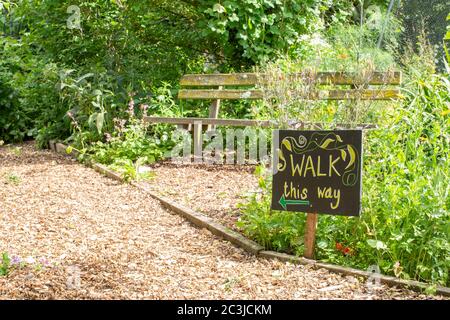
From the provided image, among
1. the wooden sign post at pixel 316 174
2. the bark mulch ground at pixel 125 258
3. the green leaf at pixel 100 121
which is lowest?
the bark mulch ground at pixel 125 258

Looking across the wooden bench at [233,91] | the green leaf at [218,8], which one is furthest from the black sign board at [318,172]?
the green leaf at [218,8]

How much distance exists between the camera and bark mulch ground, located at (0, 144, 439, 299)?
3.07m

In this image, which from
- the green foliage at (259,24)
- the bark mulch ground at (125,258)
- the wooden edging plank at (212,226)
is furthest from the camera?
the green foliage at (259,24)

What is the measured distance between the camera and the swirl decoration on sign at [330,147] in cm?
330

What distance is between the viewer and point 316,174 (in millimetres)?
3408

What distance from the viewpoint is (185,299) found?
2943mm

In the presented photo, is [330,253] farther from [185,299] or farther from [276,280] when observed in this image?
[185,299]

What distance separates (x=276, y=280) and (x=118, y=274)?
821mm

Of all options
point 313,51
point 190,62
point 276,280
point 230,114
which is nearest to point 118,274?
point 276,280

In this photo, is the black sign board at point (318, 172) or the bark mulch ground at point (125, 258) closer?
the bark mulch ground at point (125, 258)

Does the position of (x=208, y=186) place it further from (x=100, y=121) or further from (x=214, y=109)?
(x=100, y=121)

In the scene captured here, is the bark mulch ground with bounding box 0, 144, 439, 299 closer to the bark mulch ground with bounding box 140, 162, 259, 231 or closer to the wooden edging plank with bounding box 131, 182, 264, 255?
the wooden edging plank with bounding box 131, 182, 264, 255

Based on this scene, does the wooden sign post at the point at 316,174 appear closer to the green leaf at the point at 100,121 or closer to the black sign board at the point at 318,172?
the black sign board at the point at 318,172

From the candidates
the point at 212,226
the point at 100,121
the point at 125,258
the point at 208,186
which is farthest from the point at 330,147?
the point at 100,121
